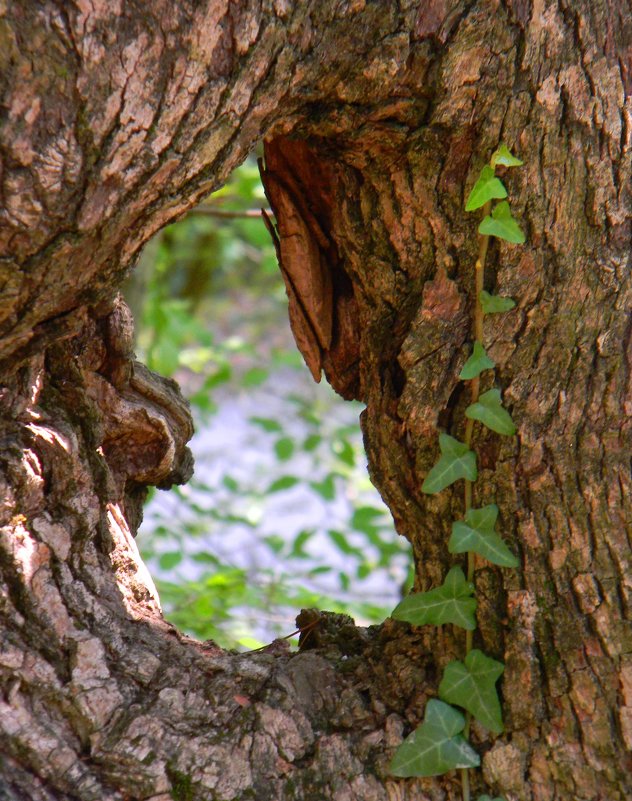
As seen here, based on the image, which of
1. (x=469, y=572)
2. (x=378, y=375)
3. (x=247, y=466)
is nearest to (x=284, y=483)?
(x=378, y=375)

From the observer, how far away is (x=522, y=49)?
1.32m

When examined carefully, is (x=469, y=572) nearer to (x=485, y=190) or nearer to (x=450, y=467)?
(x=450, y=467)

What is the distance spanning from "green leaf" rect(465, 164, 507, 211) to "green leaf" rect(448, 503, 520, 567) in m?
0.46

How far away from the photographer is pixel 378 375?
147 centimetres

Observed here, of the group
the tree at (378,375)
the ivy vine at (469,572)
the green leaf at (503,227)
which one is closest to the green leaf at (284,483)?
the tree at (378,375)

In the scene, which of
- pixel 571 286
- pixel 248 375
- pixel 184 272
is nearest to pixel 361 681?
pixel 571 286

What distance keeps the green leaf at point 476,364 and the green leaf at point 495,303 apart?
6 cm

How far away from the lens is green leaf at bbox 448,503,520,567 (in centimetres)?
130

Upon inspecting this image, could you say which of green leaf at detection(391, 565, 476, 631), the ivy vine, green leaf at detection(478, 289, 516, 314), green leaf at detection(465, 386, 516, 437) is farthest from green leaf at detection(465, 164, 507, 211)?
green leaf at detection(391, 565, 476, 631)

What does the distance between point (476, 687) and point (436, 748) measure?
0.11 metres

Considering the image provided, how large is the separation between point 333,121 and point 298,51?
0.14 meters

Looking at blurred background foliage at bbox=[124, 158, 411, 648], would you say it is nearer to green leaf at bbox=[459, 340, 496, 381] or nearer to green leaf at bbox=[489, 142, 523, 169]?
green leaf at bbox=[459, 340, 496, 381]

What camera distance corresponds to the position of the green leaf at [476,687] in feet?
4.24

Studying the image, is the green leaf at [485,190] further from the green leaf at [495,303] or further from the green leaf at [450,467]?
the green leaf at [450,467]
